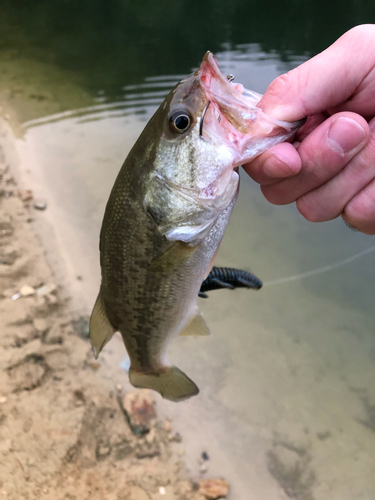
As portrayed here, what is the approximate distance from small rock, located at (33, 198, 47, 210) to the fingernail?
380cm

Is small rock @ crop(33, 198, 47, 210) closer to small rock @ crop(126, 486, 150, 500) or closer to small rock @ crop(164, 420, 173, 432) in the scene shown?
small rock @ crop(164, 420, 173, 432)

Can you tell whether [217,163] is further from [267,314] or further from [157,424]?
[267,314]

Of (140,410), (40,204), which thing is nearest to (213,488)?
(140,410)

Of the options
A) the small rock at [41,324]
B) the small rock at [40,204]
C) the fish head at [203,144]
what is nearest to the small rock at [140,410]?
the small rock at [41,324]

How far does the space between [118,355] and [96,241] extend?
147 centimetres

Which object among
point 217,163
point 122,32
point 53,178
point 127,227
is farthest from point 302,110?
point 122,32

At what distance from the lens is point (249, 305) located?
3.46m

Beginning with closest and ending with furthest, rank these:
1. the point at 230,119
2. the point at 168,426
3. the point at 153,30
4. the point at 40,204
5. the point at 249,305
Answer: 1. the point at 230,119
2. the point at 168,426
3. the point at 249,305
4. the point at 40,204
5. the point at 153,30

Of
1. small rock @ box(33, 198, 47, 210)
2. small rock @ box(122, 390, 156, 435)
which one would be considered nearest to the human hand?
small rock @ box(122, 390, 156, 435)

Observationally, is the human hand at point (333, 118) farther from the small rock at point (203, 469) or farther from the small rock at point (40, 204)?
the small rock at point (40, 204)

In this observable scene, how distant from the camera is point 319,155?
1163 mm

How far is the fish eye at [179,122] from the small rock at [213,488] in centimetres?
252

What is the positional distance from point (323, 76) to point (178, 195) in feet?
2.09

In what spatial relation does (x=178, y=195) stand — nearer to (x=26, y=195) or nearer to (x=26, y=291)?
(x=26, y=291)
